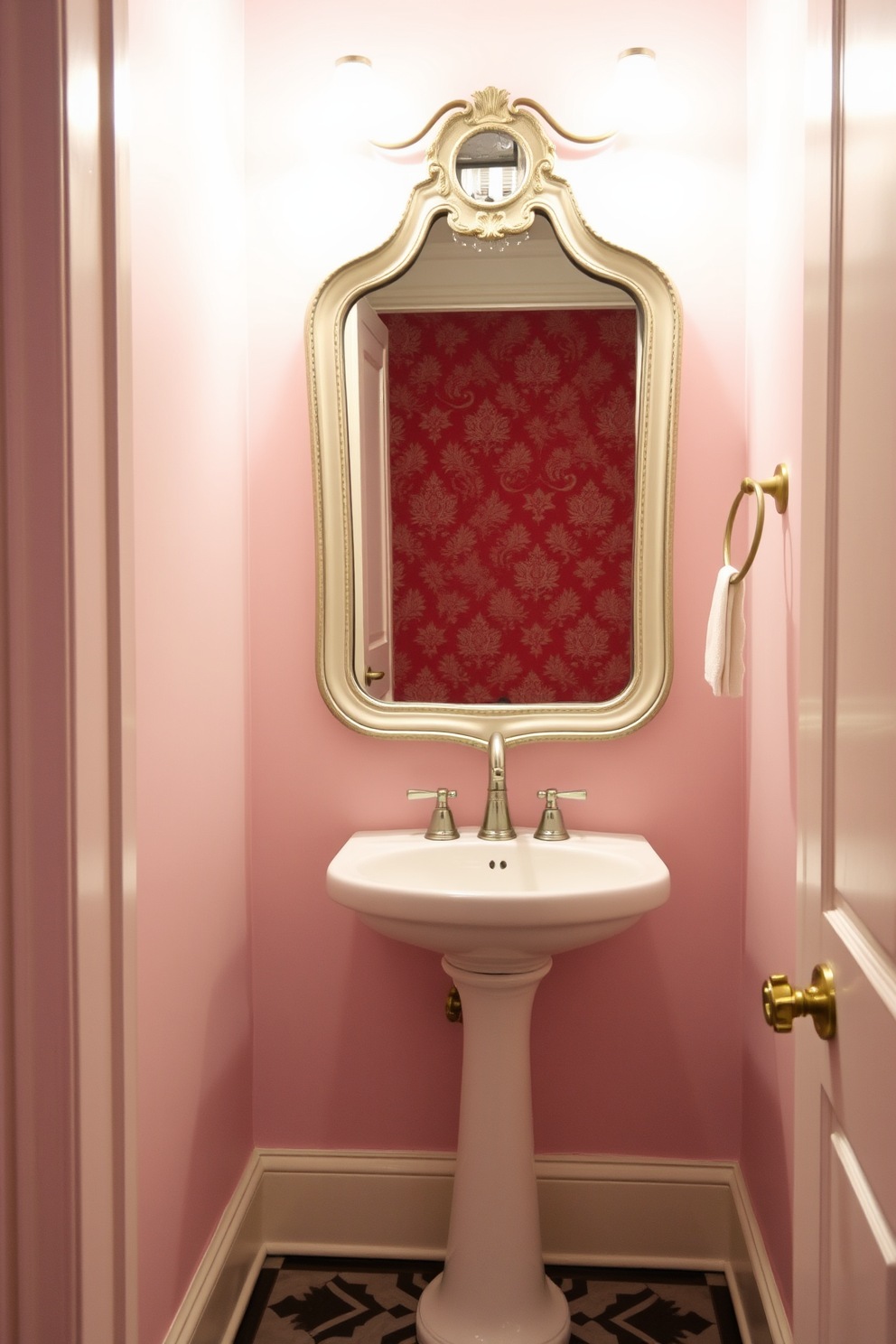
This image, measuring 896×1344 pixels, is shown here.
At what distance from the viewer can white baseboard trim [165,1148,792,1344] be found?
1916 millimetres

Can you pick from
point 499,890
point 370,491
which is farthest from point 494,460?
point 499,890

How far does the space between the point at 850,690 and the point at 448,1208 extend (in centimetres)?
155

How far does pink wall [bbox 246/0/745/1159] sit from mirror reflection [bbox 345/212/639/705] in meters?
0.11

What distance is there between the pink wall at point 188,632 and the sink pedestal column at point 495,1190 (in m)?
0.40

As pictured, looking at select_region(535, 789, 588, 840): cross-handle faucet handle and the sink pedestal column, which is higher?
select_region(535, 789, 588, 840): cross-handle faucet handle

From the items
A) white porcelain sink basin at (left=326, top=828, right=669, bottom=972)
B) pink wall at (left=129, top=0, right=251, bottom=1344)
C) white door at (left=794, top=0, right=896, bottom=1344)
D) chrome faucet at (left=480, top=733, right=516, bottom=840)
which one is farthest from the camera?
chrome faucet at (left=480, top=733, right=516, bottom=840)

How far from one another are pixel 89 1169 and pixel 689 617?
4.52 feet

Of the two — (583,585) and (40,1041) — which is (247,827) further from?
(40,1041)

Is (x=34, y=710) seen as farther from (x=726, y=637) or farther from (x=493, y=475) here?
Answer: (x=493, y=475)

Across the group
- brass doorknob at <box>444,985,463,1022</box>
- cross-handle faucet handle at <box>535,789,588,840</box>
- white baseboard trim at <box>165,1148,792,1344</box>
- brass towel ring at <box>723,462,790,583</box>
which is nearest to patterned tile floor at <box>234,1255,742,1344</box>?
white baseboard trim at <box>165,1148,792,1344</box>

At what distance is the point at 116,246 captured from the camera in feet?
2.77

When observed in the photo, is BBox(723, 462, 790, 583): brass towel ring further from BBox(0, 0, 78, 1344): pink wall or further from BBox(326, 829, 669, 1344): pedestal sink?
BBox(0, 0, 78, 1344): pink wall

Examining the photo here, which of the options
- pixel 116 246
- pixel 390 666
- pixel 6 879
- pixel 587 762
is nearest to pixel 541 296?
pixel 390 666

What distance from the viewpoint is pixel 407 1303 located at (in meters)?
1.81
